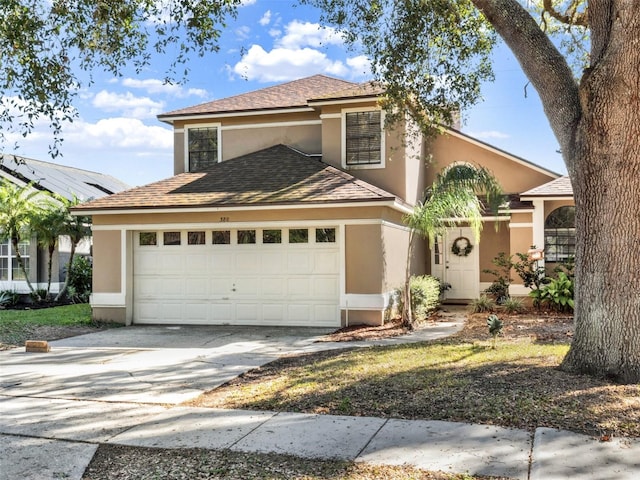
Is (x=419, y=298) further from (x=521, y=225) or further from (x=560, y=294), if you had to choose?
(x=521, y=225)

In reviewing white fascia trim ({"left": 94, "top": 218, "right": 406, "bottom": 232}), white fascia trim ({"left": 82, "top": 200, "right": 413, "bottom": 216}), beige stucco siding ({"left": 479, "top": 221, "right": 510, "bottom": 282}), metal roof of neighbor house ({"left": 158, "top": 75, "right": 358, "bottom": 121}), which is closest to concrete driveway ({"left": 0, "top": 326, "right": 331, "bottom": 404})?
white fascia trim ({"left": 94, "top": 218, "right": 406, "bottom": 232})

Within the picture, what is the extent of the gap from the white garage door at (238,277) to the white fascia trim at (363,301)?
0.31 meters

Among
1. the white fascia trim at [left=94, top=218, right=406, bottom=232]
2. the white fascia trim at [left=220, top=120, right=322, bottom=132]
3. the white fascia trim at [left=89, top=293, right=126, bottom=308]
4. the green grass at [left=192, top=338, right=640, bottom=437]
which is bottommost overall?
the green grass at [left=192, top=338, right=640, bottom=437]

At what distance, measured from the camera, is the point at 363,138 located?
1477 centimetres

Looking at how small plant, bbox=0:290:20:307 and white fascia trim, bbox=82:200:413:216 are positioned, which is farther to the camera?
small plant, bbox=0:290:20:307

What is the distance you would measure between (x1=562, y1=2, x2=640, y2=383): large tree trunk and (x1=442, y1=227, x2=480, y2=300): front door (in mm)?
11333

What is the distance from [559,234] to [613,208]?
35.1 feet

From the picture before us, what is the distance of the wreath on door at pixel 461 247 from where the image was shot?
1783 cm

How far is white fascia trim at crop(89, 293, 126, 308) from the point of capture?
13445 millimetres

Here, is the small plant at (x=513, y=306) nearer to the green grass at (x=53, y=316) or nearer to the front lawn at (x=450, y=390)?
the front lawn at (x=450, y=390)

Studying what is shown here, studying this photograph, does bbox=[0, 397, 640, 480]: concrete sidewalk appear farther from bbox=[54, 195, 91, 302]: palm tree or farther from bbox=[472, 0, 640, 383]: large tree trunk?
bbox=[54, 195, 91, 302]: palm tree

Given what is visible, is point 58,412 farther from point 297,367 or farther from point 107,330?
point 107,330

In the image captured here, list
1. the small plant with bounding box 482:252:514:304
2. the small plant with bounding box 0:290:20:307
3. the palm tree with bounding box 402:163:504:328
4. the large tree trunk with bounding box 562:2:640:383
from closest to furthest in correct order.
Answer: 1. the large tree trunk with bounding box 562:2:640:383
2. the palm tree with bounding box 402:163:504:328
3. the small plant with bounding box 482:252:514:304
4. the small plant with bounding box 0:290:20:307

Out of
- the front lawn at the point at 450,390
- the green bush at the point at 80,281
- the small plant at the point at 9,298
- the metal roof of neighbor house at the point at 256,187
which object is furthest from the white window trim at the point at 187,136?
the front lawn at the point at 450,390
